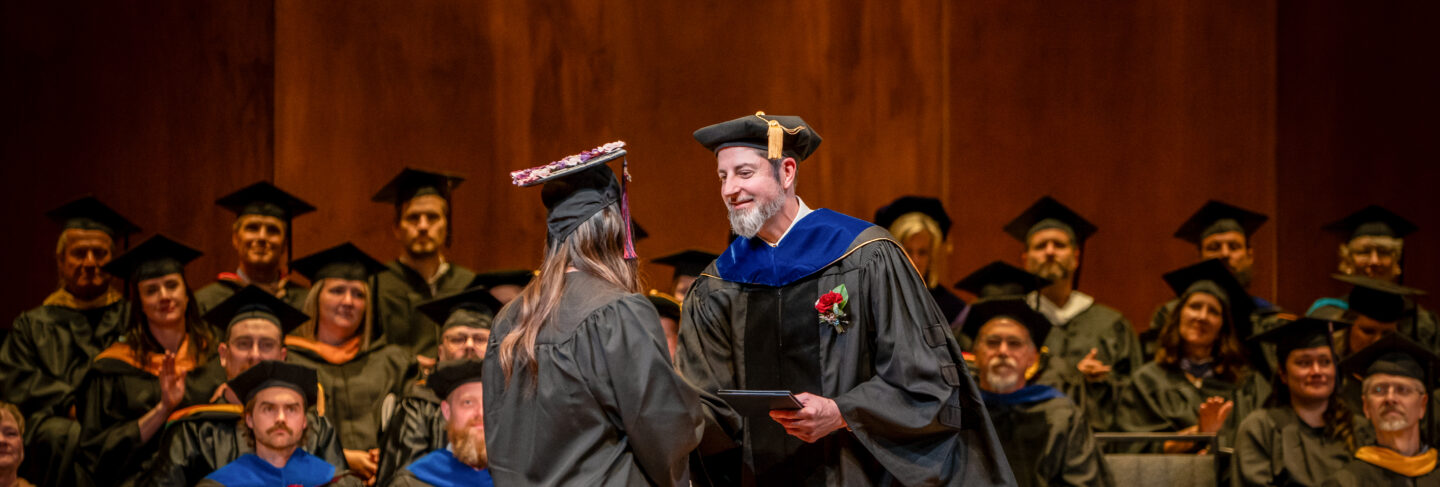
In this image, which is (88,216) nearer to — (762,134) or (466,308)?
(466,308)

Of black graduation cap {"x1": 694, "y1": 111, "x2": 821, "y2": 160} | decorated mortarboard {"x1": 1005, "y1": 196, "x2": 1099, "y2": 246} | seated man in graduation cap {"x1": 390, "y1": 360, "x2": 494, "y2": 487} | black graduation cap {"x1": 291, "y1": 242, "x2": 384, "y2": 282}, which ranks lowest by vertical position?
seated man in graduation cap {"x1": 390, "y1": 360, "x2": 494, "y2": 487}

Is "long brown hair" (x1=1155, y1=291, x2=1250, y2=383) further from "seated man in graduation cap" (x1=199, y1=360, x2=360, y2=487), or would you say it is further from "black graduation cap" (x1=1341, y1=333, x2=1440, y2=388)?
"seated man in graduation cap" (x1=199, y1=360, x2=360, y2=487)

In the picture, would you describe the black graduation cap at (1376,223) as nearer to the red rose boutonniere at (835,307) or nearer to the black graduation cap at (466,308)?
the black graduation cap at (466,308)

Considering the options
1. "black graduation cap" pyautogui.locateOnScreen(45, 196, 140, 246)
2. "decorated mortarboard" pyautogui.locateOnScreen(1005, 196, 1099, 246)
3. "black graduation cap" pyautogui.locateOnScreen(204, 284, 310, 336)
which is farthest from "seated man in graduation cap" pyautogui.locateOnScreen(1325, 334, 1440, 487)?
"black graduation cap" pyautogui.locateOnScreen(45, 196, 140, 246)

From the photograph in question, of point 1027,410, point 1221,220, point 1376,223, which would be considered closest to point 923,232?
point 1027,410

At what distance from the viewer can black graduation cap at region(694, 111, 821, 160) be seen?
3771 millimetres

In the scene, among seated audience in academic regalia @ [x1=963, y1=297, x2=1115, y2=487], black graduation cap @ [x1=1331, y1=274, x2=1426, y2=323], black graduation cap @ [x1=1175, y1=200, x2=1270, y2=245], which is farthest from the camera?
black graduation cap @ [x1=1175, y1=200, x2=1270, y2=245]

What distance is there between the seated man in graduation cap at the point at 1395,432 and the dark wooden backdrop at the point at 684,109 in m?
3.14

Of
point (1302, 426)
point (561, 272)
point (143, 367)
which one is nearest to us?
point (561, 272)

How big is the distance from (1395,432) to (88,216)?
649 cm

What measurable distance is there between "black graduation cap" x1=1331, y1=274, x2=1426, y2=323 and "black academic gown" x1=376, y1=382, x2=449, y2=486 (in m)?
4.52

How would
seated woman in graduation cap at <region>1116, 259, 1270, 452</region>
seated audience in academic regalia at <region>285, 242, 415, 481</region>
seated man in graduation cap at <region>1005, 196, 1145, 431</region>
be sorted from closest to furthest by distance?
seated audience in academic regalia at <region>285, 242, 415, 481</region>
seated woman in graduation cap at <region>1116, 259, 1270, 452</region>
seated man in graduation cap at <region>1005, 196, 1145, 431</region>

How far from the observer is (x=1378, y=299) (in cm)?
675

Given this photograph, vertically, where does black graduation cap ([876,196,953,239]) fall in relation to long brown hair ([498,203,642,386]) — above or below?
above
